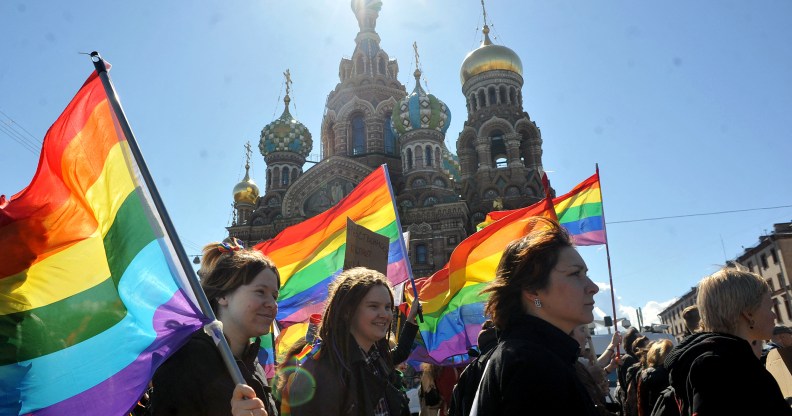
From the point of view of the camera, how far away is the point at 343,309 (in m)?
3.11

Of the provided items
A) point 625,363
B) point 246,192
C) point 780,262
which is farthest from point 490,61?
point 625,363

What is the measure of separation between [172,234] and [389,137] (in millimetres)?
33046

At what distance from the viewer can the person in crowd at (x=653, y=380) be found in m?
3.98

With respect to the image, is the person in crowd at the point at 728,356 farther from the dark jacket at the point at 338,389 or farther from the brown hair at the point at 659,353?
the brown hair at the point at 659,353

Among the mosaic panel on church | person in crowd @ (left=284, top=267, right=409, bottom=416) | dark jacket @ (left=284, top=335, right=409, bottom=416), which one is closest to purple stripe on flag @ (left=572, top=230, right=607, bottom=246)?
person in crowd @ (left=284, top=267, right=409, bottom=416)

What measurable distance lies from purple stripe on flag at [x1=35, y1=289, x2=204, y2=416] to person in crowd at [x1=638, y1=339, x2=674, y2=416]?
3.03 meters

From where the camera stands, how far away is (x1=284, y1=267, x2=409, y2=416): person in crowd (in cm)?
277

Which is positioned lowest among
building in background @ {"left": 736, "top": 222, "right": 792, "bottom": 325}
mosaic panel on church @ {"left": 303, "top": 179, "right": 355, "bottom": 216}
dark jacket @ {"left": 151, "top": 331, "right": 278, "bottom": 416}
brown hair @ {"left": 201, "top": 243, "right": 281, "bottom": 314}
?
dark jacket @ {"left": 151, "top": 331, "right": 278, "bottom": 416}

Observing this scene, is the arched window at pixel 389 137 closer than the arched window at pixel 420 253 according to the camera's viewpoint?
No

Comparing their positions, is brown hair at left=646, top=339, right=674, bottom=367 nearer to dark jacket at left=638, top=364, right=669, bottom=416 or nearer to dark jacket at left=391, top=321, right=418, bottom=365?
dark jacket at left=638, top=364, right=669, bottom=416

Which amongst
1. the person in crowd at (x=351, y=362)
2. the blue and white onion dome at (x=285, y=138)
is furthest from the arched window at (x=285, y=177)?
the person in crowd at (x=351, y=362)

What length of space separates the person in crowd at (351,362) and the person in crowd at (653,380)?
6.35 feet

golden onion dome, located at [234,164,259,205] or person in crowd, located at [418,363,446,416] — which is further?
golden onion dome, located at [234,164,259,205]

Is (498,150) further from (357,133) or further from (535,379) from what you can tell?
(535,379)
